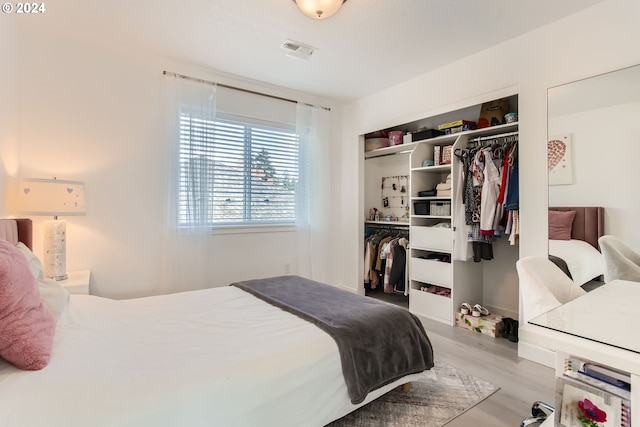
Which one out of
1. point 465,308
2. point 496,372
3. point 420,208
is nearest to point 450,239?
point 420,208

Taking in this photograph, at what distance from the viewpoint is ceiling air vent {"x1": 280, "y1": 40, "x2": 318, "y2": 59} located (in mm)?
2660

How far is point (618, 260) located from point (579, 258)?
0.21 metres

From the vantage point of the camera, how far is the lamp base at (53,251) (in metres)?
2.25

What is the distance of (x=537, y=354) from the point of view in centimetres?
240

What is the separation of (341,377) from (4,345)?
1284mm

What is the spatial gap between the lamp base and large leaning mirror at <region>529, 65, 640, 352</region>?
3.48 metres

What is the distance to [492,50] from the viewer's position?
2719mm

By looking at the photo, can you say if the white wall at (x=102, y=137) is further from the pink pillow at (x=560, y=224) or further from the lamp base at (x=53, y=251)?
the pink pillow at (x=560, y=224)

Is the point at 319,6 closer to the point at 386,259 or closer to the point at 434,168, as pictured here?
the point at 434,168

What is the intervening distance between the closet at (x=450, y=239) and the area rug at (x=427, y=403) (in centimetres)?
113


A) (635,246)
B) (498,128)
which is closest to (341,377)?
(635,246)

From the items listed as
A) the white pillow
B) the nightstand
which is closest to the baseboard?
the white pillow

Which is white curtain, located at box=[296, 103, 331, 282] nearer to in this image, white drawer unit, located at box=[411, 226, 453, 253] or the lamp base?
white drawer unit, located at box=[411, 226, 453, 253]

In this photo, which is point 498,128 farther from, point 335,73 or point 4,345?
point 4,345
